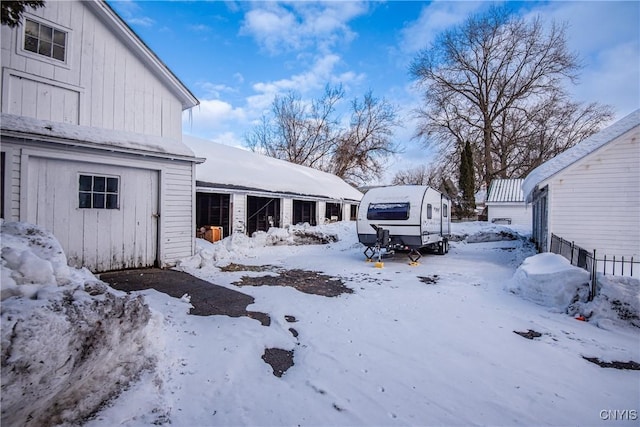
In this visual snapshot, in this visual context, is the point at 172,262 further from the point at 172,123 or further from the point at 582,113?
the point at 582,113

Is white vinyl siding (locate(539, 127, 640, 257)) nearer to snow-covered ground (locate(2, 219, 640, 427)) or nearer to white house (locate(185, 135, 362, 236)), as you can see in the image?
snow-covered ground (locate(2, 219, 640, 427))

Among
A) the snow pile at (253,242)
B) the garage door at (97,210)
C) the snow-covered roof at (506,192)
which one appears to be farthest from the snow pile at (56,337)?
the snow-covered roof at (506,192)

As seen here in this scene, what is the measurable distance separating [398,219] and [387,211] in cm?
51

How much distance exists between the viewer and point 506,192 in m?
26.2

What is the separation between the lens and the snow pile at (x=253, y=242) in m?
9.47

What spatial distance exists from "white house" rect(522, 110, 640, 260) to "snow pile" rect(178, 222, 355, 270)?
9.55 m

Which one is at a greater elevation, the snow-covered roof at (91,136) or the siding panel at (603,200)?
the snow-covered roof at (91,136)

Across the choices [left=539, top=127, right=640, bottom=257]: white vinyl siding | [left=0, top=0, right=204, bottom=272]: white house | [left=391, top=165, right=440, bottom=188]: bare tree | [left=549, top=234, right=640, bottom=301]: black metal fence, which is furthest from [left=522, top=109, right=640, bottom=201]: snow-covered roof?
[left=391, top=165, right=440, bottom=188]: bare tree

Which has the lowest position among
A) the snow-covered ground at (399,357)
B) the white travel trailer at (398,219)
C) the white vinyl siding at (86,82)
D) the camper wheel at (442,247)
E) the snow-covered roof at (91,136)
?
the snow-covered ground at (399,357)

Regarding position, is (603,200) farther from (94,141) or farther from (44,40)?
(44,40)

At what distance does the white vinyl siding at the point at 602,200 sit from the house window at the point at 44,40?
13845 mm

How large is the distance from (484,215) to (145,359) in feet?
106

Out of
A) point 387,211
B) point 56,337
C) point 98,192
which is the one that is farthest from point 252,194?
point 56,337

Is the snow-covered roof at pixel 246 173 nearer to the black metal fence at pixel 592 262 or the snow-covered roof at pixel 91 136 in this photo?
the snow-covered roof at pixel 91 136
